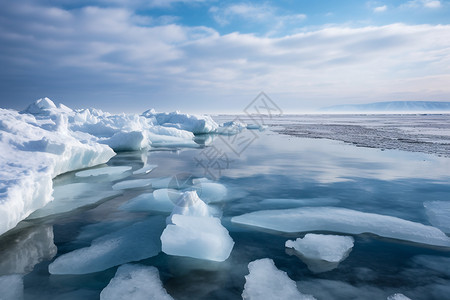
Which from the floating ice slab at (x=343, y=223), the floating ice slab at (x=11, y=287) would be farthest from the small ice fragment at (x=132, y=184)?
the floating ice slab at (x=11, y=287)

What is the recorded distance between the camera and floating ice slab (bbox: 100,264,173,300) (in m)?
2.50

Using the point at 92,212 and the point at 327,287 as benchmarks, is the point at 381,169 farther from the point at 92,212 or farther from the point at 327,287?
the point at 92,212

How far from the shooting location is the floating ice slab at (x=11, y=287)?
251 cm

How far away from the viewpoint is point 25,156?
5.52 m

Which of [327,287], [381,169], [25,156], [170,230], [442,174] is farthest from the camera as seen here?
[381,169]

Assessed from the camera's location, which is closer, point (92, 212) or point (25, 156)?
point (92, 212)

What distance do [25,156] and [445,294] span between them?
6998 mm

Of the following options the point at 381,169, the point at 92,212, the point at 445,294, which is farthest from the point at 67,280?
the point at 381,169

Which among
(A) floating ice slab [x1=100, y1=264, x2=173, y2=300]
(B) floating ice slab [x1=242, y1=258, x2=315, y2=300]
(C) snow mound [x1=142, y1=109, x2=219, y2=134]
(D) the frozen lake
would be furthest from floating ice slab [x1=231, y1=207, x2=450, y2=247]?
(C) snow mound [x1=142, y1=109, x2=219, y2=134]

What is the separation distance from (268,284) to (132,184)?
4928mm

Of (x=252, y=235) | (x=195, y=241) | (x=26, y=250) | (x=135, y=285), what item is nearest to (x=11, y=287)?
(x=26, y=250)

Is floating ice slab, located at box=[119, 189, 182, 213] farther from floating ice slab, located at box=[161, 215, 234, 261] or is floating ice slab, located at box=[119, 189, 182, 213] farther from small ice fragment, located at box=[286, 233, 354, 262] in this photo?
small ice fragment, located at box=[286, 233, 354, 262]

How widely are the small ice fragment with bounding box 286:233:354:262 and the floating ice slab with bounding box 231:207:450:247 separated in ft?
1.30

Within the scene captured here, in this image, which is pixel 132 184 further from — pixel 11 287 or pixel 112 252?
pixel 11 287
